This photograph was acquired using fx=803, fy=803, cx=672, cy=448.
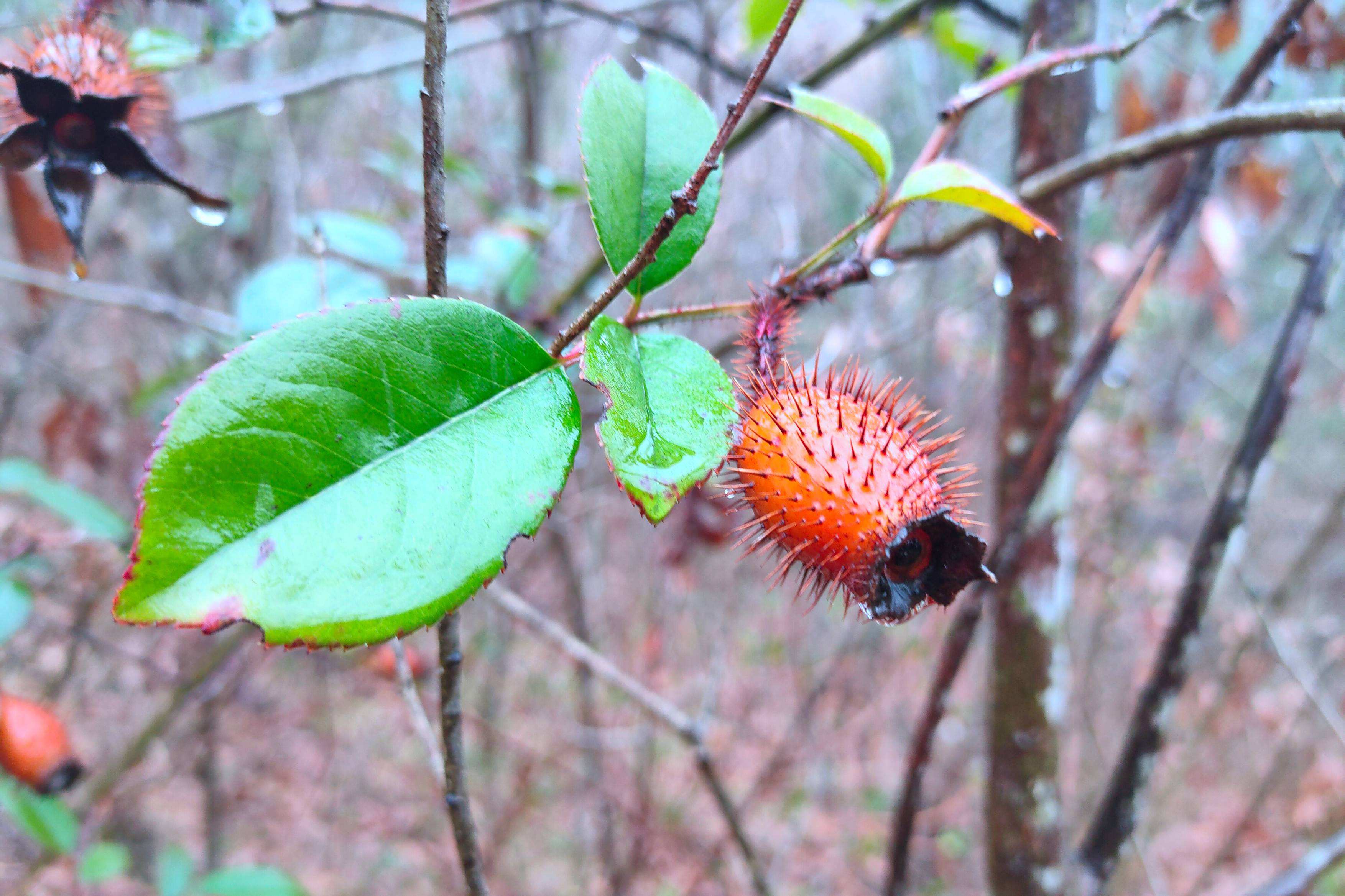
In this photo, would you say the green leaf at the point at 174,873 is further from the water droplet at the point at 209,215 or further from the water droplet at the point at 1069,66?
the water droplet at the point at 1069,66

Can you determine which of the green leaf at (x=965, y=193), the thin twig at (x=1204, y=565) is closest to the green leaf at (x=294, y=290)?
the green leaf at (x=965, y=193)

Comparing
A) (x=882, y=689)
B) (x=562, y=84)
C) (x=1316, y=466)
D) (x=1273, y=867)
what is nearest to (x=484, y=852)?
(x=882, y=689)

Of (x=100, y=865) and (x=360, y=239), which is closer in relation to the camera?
(x=360, y=239)

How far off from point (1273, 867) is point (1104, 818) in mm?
4625

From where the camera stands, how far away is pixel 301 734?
179 inches

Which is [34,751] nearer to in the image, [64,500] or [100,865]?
[64,500]

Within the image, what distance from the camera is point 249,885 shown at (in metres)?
1.92

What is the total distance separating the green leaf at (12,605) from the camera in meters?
1.48

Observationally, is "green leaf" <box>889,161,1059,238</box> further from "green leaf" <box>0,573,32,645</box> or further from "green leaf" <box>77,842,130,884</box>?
"green leaf" <box>77,842,130,884</box>

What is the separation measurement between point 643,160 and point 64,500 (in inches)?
56.9

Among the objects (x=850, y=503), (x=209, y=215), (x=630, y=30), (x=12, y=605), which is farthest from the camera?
(x=630, y=30)

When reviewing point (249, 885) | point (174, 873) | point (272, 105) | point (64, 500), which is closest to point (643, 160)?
point (272, 105)

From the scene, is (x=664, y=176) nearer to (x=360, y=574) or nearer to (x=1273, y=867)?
(x=360, y=574)

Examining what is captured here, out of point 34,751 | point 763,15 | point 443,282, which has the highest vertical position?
point 763,15
